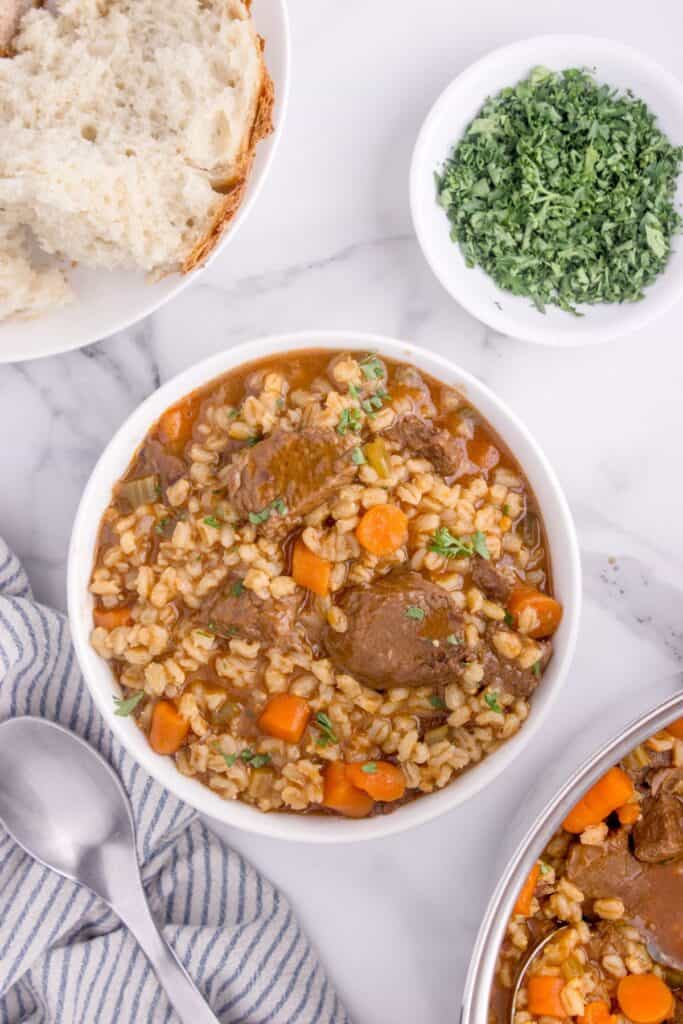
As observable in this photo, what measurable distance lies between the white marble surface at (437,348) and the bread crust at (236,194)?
53 cm

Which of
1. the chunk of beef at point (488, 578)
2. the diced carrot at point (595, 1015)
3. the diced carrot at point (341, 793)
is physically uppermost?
the chunk of beef at point (488, 578)

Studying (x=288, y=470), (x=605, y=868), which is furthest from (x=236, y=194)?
(x=605, y=868)

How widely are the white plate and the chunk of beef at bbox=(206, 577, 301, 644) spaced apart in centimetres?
112

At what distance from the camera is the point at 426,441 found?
3.72 metres

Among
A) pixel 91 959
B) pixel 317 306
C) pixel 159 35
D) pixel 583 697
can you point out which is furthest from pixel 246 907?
pixel 159 35

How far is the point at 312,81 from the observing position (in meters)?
4.18

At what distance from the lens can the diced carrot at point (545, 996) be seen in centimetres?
363

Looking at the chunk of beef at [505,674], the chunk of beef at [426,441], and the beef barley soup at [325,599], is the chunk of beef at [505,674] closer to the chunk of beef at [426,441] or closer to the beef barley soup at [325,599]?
the beef barley soup at [325,599]

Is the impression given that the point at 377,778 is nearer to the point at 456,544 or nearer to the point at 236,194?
the point at 456,544

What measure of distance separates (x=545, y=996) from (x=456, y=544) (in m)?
1.66

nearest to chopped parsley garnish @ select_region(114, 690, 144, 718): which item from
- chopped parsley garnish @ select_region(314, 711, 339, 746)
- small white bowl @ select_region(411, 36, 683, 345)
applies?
chopped parsley garnish @ select_region(314, 711, 339, 746)

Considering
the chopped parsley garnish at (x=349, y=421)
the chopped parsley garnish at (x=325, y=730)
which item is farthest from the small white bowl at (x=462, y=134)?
the chopped parsley garnish at (x=325, y=730)

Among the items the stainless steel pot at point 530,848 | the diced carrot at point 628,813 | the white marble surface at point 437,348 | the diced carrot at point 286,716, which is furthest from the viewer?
the white marble surface at point 437,348

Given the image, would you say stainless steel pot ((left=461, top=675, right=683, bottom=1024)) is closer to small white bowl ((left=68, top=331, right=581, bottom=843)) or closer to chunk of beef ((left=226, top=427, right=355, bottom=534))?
small white bowl ((left=68, top=331, right=581, bottom=843))
